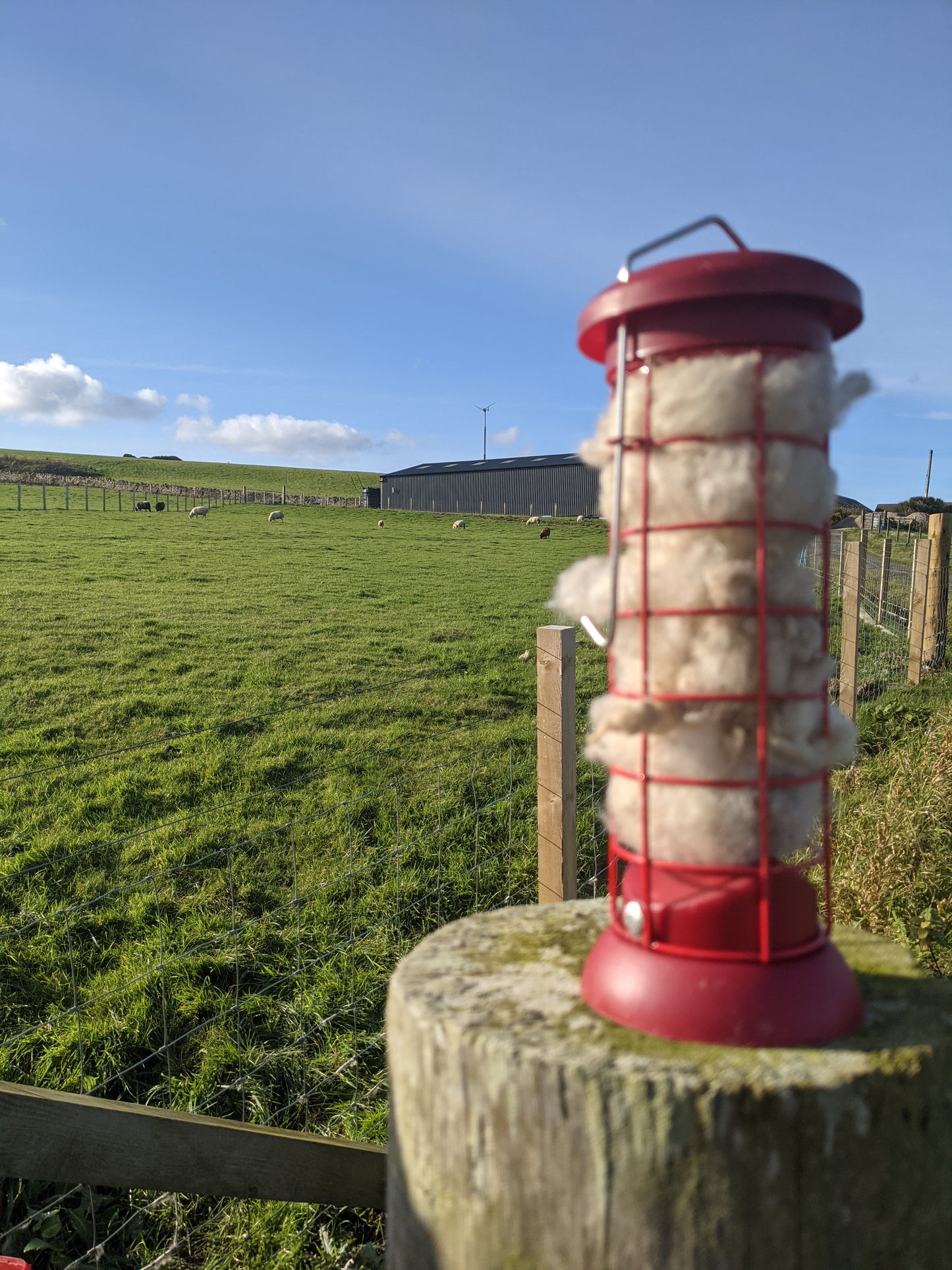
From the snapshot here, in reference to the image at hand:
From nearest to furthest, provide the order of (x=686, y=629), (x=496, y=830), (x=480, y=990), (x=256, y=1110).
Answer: (x=686, y=629)
(x=480, y=990)
(x=256, y=1110)
(x=496, y=830)

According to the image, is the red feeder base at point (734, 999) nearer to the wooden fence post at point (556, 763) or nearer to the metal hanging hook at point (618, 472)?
the metal hanging hook at point (618, 472)

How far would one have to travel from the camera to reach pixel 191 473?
84.4 meters

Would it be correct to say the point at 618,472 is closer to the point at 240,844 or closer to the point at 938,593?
the point at 240,844

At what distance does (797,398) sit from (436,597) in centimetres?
1661

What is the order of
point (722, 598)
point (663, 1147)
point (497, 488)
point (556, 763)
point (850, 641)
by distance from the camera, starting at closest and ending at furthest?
point (663, 1147)
point (722, 598)
point (556, 763)
point (850, 641)
point (497, 488)

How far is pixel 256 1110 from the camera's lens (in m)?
3.53

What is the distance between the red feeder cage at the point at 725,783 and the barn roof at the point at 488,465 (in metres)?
62.6

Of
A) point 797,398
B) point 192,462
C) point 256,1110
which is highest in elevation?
point 192,462

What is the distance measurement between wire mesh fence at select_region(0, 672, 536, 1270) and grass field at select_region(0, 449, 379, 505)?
217 ft

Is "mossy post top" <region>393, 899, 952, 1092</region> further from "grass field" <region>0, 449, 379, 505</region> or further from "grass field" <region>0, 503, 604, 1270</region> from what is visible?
"grass field" <region>0, 449, 379, 505</region>

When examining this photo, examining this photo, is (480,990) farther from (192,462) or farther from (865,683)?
(192,462)

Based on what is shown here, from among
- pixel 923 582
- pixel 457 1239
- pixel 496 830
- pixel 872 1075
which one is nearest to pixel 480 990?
pixel 457 1239

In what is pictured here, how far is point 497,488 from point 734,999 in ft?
224

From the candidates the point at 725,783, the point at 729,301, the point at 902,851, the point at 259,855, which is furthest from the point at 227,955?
the point at 729,301
